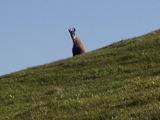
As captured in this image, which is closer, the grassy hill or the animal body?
the grassy hill

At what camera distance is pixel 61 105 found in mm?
11820

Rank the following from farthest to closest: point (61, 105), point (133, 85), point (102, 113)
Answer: point (133, 85)
point (61, 105)
point (102, 113)

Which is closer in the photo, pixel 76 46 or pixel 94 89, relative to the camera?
pixel 94 89

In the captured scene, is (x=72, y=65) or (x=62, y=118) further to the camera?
(x=72, y=65)

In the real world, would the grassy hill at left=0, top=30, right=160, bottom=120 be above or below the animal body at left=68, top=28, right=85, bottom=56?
below

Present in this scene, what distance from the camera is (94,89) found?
16.0m

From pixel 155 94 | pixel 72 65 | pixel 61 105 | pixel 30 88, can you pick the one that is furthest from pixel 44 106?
pixel 72 65

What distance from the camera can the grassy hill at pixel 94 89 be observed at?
31.0 ft

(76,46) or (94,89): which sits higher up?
(76,46)

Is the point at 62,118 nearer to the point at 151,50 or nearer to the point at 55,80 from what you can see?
the point at 55,80

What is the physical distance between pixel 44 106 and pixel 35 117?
126 cm

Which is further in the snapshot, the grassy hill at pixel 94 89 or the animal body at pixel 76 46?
the animal body at pixel 76 46

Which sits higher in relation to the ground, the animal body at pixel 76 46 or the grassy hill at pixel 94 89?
the animal body at pixel 76 46

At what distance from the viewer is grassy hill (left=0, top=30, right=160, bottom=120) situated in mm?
9453
